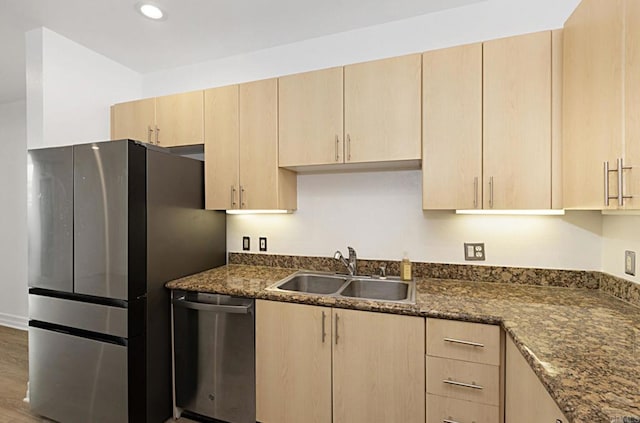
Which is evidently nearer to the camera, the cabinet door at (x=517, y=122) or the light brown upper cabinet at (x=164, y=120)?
the cabinet door at (x=517, y=122)

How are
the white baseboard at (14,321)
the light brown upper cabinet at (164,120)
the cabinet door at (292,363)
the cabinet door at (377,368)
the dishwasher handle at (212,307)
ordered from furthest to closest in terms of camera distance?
the white baseboard at (14,321), the light brown upper cabinet at (164,120), the dishwasher handle at (212,307), the cabinet door at (292,363), the cabinet door at (377,368)

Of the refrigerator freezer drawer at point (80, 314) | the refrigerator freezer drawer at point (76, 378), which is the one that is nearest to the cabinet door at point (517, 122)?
the refrigerator freezer drawer at point (80, 314)

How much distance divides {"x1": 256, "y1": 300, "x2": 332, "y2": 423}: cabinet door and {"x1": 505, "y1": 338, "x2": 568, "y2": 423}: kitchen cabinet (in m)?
0.82

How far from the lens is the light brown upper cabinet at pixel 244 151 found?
204 centimetres

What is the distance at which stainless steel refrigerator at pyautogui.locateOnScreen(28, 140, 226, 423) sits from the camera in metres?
1.69

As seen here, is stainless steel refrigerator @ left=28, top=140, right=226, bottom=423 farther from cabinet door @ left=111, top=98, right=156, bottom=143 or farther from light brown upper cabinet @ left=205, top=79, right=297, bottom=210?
cabinet door @ left=111, top=98, right=156, bottom=143

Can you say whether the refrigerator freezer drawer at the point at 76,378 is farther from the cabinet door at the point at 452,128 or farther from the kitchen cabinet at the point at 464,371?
the cabinet door at the point at 452,128

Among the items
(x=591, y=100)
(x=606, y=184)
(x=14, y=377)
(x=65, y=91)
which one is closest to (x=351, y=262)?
(x=606, y=184)

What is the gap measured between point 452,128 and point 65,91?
2765 mm

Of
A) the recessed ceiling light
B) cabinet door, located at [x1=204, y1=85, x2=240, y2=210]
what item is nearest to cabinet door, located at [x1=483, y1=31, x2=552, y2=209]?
cabinet door, located at [x1=204, y1=85, x2=240, y2=210]

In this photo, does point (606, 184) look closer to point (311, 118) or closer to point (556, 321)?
point (556, 321)

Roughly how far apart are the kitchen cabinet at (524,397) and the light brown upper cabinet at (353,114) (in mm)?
1100

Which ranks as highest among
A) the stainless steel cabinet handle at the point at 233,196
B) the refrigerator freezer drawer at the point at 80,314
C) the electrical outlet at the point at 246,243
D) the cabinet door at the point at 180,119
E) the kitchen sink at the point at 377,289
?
the cabinet door at the point at 180,119

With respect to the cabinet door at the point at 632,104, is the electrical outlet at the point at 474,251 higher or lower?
Result: lower
